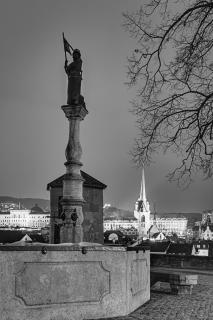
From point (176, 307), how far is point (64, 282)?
291 cm

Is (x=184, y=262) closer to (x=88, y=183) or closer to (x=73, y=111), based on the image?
(x=88, y=183)

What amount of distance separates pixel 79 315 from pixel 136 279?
160 cm

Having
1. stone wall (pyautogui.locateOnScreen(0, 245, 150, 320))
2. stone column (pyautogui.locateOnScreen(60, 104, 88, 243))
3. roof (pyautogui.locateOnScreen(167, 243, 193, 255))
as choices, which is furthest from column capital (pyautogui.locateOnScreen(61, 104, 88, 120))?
roof (pyautogui.locateOnScreen(167, 243, 193, 255))

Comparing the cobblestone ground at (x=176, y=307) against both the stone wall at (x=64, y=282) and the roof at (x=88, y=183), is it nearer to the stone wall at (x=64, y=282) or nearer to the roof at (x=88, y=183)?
the stone wall at (x=64, y=282)

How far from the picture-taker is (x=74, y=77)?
12.6 metres

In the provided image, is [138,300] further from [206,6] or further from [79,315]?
[206,6]

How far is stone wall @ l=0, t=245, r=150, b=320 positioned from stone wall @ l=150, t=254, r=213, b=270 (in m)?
13.9

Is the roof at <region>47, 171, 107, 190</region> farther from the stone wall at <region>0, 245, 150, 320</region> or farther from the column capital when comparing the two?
the stone wall at <region>0, 245, 150, 320</region>

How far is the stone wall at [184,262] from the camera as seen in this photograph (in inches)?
835

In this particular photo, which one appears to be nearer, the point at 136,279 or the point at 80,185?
the point at 136,279

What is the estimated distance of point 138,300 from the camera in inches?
343

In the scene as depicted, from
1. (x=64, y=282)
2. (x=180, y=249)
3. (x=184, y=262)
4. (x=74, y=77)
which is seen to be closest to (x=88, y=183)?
(x=74, y=77)

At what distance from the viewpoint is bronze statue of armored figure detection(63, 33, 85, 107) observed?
40.2 feet

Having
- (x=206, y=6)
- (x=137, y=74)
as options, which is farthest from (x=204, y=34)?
(x=137, y=74)
